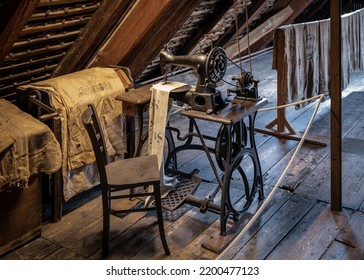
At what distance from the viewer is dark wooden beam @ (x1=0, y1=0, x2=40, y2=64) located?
242 centimetres

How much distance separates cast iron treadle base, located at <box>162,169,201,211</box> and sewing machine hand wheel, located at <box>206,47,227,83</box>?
785 millimetres

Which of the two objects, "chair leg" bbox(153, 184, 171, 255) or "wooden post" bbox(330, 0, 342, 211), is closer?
"chair leg" bbox(153, 184, 171, 255)

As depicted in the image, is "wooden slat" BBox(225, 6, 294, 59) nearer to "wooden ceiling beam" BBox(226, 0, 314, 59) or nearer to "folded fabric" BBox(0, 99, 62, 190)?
"wooden ceiling beam" BBox(226, 0, 314, 59)

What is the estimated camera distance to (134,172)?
2.45 metres

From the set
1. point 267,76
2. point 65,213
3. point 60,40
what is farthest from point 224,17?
point 65,213

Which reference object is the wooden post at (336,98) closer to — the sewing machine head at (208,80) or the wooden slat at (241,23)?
the sewing machine head at (208,80)

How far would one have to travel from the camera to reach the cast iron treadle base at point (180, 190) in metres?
2.83

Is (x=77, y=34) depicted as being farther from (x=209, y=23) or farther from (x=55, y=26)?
(x=209, y=23)

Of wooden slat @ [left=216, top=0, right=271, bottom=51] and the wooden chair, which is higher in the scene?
wooden slat @ [left=216, top=0, right=271, bottom=51]

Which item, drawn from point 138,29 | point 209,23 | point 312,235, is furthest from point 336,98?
point 209,23

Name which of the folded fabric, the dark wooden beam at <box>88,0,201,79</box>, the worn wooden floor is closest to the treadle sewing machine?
the worn wooden floor

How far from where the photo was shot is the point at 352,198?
2988 mm

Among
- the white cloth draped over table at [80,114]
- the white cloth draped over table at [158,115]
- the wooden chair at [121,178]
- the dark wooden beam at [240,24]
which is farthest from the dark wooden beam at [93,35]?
the dark wooden beam at [240,24]
